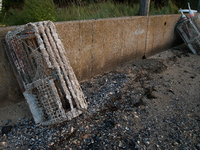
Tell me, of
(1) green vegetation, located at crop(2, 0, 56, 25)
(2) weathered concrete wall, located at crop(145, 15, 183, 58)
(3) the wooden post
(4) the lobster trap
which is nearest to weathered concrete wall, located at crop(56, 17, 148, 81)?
(3) the wooden post

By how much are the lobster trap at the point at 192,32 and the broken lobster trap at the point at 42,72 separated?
14.7 ft

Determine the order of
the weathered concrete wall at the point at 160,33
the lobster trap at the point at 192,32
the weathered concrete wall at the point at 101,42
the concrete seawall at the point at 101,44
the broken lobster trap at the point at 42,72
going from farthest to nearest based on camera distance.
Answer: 1. the lobster trap at the point at 192,32
2. the weathered concrete wall at the point at 160,33
3. the weathered concrete wall at the point at 101,42
4. the concrete seawall at the point at 101,44
5. the broken lobster trap at the point at 42,72

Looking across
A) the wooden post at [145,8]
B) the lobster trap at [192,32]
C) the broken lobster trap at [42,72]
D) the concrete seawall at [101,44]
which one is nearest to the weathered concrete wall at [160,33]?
the concrete seawall at [101,44]

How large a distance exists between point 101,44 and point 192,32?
3.47 metres

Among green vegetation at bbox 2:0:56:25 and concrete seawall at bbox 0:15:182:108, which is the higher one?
green vegetation at bbox 2:0:56:25

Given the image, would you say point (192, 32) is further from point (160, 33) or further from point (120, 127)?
point (120, 127)

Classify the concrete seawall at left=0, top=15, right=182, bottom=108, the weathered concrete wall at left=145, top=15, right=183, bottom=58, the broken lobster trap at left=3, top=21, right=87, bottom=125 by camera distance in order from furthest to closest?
the weathered concrete wall at left=145, top=15, right=183, bottom=58 → the concrete seawall at left=0, top=15, right=182, bottom=108 → the broken lobster trap at left=3, top=21, right=87, bottom=125

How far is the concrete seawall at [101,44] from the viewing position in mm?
2418

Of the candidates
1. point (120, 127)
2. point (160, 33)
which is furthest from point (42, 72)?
point (160, 33)

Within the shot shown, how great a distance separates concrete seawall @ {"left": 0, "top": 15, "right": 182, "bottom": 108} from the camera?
95.2 inches

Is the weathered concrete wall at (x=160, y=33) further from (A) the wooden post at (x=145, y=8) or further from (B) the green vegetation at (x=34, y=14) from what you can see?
(B) the green vegetation at (x=34, y=14)

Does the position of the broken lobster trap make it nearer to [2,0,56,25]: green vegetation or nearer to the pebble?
the pebble

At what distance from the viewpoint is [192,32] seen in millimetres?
5113

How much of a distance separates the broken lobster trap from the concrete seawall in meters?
0.29
